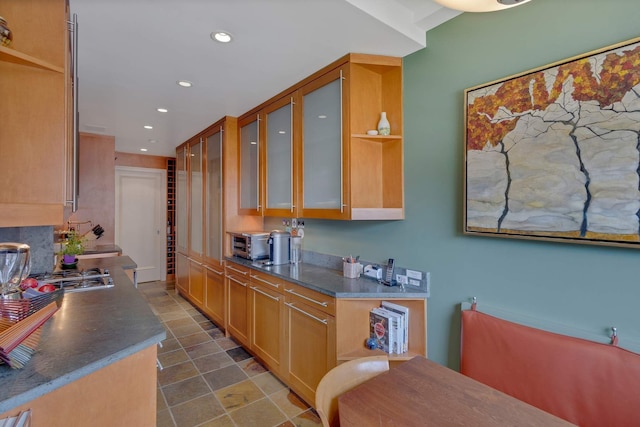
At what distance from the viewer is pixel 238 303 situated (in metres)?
3.12

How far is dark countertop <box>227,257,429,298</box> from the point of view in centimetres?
191

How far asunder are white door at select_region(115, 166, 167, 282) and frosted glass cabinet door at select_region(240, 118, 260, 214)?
10.7 ft

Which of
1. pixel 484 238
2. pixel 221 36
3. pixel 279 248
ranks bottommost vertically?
pixel 279 248

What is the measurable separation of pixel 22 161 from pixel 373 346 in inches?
82.3

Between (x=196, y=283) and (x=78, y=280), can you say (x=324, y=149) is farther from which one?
(x=196, y=283)

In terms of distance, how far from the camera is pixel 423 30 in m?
1.94

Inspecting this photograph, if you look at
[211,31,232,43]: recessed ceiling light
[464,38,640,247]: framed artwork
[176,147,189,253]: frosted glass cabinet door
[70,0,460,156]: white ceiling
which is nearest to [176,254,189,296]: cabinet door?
[176,147,189,253]: frosted glass cabinet door

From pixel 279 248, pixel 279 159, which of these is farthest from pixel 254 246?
pixel 279 159

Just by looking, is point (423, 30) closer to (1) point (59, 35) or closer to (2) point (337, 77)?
(2) point (337, 77)

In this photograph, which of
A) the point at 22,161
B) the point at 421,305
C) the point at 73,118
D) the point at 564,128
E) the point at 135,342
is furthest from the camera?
the point at 421,305

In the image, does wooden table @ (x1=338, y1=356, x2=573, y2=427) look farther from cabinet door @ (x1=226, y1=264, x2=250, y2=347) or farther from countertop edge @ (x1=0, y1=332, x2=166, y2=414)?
cabinet door @ (x1=226, y1=264, x2=250, y2=347)

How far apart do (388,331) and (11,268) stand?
2.03 m

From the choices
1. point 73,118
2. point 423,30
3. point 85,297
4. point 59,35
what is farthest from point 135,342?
point 423,30

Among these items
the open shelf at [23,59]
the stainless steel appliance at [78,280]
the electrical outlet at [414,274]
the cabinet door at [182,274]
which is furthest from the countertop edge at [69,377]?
the cabinet door at [182,274]
